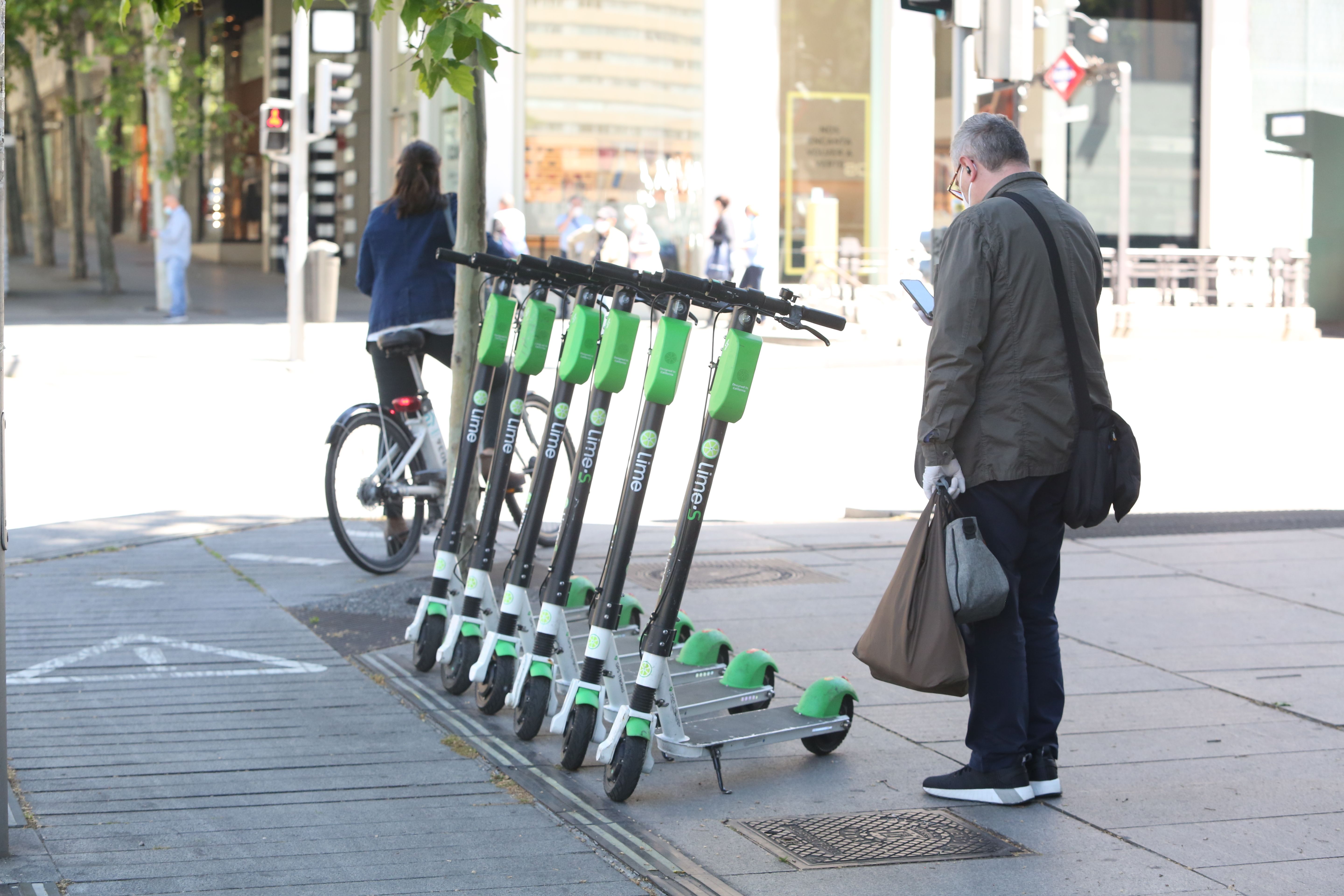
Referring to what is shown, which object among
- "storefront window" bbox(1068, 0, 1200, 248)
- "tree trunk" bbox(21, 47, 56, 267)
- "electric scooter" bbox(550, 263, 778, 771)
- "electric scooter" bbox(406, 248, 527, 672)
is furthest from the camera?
"tree trunk" bbox(21, 47, 56, 267)

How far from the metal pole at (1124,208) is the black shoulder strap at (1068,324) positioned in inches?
827

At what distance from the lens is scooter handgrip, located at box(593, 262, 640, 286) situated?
4.47m

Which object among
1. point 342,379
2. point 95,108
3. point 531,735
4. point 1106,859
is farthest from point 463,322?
point 95,108

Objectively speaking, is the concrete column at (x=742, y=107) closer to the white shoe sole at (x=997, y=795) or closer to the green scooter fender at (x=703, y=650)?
the green scooter fender at (x=703, y=650)

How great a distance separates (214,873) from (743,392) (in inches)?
70.7

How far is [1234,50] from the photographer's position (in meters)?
31.4

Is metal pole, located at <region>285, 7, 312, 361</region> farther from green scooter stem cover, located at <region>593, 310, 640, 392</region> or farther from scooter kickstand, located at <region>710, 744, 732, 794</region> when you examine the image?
scooter kickstand, located at <region>710, 744, 732, 794</region>

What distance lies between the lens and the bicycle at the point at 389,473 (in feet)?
23.5

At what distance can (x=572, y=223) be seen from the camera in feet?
88.4

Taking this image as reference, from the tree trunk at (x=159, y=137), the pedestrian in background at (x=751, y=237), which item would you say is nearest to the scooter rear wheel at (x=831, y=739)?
the pedestrian in background at (x=751, y=237)

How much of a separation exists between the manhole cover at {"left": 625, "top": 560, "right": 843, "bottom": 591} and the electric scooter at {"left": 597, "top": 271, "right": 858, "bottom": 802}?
8.44 ft

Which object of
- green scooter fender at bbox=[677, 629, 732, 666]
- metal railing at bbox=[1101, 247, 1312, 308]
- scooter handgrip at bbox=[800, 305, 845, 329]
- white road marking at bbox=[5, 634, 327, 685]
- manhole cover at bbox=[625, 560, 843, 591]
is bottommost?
white road marking at bbox=[5, 634, 327, 685]

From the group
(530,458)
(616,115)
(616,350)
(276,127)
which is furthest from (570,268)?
(616,115)

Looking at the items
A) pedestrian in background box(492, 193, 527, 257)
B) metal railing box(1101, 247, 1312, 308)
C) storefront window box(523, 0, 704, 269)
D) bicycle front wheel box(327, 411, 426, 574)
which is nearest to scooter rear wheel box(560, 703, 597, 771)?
bicycle front wheel box(327, 411, 426, 574)
